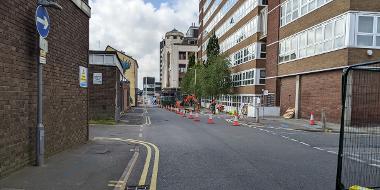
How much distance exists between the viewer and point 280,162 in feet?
32.9

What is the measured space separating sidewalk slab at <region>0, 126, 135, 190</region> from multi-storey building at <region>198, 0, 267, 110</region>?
2887cm

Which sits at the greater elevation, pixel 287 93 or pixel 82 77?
pixel 82 77

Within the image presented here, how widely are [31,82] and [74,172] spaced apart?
7.02 feet

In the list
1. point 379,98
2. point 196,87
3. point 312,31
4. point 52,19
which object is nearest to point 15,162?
point 52,19

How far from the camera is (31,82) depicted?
8.05 metres

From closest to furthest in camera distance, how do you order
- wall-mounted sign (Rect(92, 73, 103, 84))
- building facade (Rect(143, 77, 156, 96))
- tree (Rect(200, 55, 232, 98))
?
wall-mounted sign (Rect(92, 73, 103, 84)) < tree (Rect(200, 55, 232, 98)) < building facade (Rect(143, 77, 156, 96))

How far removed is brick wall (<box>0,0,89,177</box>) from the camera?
6.97 m

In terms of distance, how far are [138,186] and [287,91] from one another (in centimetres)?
2805

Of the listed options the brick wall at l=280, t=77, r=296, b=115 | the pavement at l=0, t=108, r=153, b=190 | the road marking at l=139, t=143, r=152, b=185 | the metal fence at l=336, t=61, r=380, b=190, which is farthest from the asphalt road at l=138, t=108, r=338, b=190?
the brick wall at l=280, t=77, r=296, b=115

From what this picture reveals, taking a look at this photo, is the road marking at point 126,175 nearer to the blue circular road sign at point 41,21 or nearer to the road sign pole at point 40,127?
the road sign pole at point 40,127

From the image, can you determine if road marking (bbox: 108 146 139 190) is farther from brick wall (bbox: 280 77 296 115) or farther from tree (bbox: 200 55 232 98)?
tree (bbox: 200 55 232 98)

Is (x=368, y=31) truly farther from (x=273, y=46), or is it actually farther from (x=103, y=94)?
(x=103, y=94)

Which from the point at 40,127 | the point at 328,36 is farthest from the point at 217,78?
the point at 40,127

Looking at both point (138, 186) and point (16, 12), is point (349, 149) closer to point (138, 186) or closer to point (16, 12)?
point (138, 186)
